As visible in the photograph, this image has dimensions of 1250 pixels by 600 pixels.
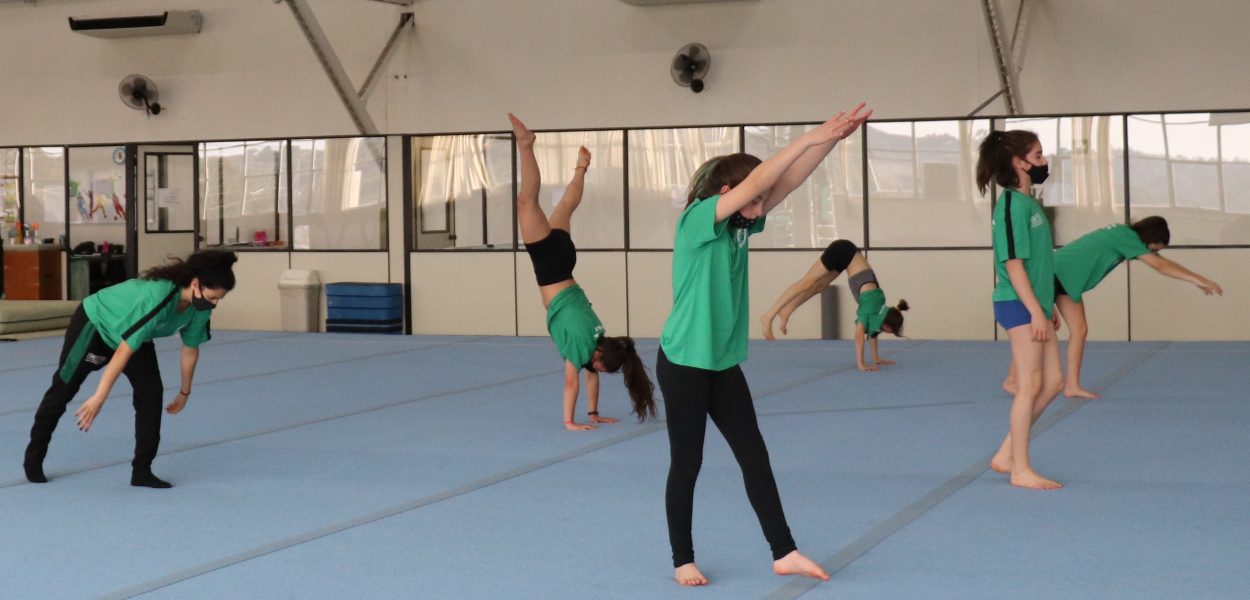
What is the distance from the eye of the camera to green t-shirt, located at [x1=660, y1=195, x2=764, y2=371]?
142 inches

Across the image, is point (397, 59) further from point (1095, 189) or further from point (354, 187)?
point (1095, 189)

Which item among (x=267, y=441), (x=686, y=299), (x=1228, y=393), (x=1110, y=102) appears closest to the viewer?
(x=686, y=299)

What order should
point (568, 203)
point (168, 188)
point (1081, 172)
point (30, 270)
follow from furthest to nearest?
point (168, 188)
point (30, 270)
point (1081, 172)
point (568, 203)

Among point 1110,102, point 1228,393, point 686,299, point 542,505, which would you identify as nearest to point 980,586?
point 686,299

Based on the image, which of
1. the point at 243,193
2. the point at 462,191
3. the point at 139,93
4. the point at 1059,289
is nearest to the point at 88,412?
the point at 1059,289

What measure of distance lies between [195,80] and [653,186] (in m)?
6.19

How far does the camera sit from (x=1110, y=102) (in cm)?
1191

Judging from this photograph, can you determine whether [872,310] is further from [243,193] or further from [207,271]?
[243,193]

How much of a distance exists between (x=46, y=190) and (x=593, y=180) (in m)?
8.91

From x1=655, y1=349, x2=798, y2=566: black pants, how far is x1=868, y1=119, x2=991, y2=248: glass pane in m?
9.45

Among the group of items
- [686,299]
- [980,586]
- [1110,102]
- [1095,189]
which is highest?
[1110,102]

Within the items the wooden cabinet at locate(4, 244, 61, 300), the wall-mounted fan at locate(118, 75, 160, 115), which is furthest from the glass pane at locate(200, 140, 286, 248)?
the wooden cabinet at locate(4, 244, 61, 300)

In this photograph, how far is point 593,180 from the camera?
13.8m

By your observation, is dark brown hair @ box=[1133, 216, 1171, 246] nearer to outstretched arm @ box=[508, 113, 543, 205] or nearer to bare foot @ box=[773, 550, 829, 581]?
outstretched arm @ box=[508, 113, 543, 205]
